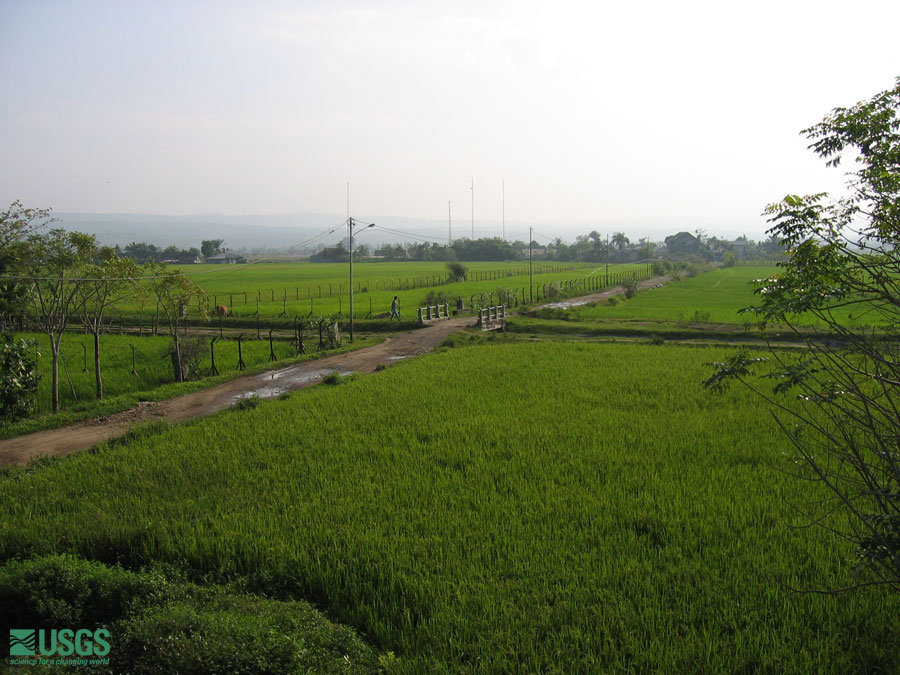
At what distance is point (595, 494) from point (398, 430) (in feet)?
14.1

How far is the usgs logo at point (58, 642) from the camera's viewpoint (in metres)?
5.08

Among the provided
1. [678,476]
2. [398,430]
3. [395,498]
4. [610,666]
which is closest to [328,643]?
[610,666]

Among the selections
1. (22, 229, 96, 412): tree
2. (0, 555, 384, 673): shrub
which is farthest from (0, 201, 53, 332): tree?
(0, 555, 384, 673): shrub

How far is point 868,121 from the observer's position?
19.3ft

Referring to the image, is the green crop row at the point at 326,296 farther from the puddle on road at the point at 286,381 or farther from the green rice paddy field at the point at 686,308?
the green rice paddy field at the point at 686,308

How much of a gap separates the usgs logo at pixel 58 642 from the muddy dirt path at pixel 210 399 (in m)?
6.56

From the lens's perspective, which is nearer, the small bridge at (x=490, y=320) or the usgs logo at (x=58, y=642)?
the usgs logo at (x=58, y=642)

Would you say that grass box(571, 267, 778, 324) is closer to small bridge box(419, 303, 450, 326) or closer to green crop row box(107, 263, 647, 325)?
green crop row box(107, 263, 647, 325)

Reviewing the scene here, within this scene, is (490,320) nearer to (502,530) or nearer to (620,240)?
(502,530)

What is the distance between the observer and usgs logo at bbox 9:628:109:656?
16.7 feet

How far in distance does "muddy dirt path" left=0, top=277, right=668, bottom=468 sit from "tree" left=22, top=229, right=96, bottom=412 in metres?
2.62

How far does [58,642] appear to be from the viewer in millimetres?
5312

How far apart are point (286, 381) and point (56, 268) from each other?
20.4ft

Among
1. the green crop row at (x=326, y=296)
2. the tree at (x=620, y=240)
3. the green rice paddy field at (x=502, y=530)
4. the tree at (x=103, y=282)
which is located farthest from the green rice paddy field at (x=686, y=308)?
the tree at (x=620, y=240)
